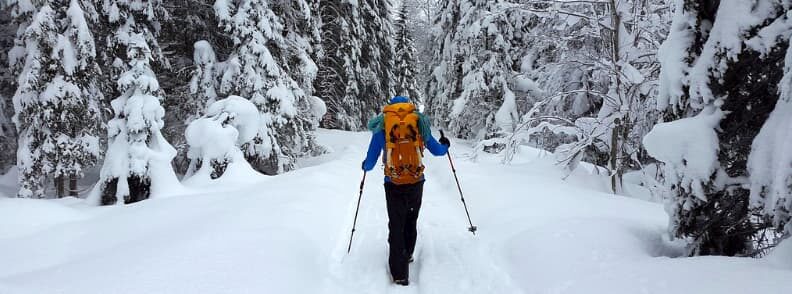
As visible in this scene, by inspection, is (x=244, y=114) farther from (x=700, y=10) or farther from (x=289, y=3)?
(x=700, y=10)

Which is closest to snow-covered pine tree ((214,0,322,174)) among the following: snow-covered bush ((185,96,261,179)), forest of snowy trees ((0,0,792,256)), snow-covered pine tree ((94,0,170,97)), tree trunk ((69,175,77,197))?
forest of snowy trees ((0,0,792,256))

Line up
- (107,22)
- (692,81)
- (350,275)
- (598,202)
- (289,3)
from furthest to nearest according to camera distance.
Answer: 1. (289,3)
2. (107,22)
3. (598,202)
4. (350,275)
5. (692,81)

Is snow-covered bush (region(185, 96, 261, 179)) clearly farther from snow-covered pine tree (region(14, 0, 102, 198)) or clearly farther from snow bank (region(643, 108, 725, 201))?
snow bank (region(643, 108, 725, 201))

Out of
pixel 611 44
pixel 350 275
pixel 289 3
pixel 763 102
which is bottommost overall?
pixel 350 275

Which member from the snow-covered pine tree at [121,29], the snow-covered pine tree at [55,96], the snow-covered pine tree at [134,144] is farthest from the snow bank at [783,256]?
the snow-covered pine tree at [55,96]

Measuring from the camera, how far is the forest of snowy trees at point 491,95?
3.27 m

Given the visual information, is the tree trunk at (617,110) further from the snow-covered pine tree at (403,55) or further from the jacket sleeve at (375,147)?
the snow-covered pine tree at (403,55)

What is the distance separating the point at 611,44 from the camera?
8633mm

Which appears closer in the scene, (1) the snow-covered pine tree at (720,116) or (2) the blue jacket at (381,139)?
A: (1) the snow-covered pine tree at (720,116)

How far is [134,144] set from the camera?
9922mm

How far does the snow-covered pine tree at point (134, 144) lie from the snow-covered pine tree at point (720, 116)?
30.6 feet

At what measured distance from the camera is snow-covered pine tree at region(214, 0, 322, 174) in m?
12.3

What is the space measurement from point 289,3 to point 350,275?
12.0 m

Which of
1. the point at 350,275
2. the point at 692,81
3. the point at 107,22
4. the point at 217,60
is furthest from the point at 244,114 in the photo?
the point at 692,81
